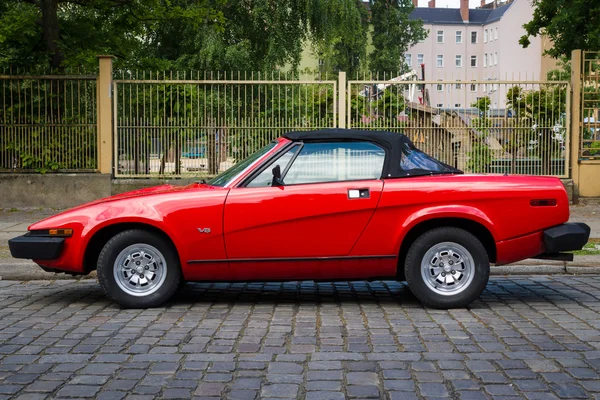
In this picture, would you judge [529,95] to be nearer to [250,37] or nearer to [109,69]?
[109,69]

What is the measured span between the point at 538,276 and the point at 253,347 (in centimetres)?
480

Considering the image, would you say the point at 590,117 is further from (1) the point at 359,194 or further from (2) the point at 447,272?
(1) the point at 359,194

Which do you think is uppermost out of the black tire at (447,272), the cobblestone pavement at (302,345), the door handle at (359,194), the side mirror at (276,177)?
the side mirror at (276,177)

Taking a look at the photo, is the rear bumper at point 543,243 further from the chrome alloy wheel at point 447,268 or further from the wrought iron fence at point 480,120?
the wrought iron fence at point 480,120

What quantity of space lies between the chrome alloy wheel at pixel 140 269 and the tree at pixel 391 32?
74040 millimetres

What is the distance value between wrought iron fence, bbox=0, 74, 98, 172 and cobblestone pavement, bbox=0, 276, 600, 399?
341 inches

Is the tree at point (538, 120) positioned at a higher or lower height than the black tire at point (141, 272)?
higher

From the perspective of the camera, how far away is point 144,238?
25.1 feet

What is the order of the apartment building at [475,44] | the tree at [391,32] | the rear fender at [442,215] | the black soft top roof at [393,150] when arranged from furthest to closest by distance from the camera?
the apartment building at [475,44] → the tree at [391,32] → the black soft top roof at [393,150] → the rear fender at [442,215]

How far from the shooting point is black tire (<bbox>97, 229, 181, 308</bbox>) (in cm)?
764

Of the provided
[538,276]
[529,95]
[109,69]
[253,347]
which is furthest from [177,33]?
[253,347]

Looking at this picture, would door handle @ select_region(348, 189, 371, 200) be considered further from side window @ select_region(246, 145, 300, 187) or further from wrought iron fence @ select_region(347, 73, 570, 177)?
wrought iron fence @ select_region(347, 73, 570, 177)

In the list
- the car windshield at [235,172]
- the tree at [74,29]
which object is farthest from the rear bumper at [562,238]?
the tree at [74,29]

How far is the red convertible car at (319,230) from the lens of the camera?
7602 millimetres
